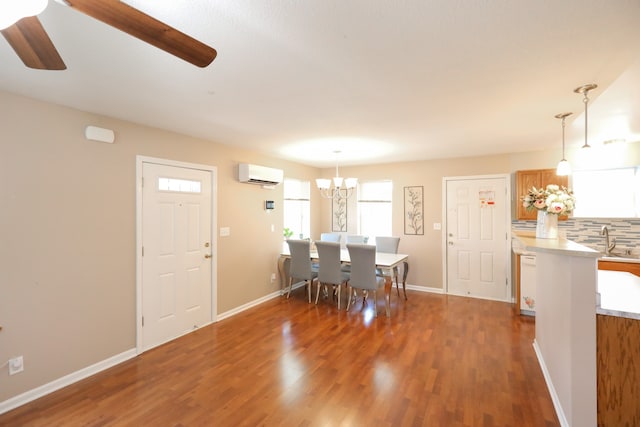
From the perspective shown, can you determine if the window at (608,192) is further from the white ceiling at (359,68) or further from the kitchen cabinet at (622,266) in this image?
the white ceiling at (359,68)

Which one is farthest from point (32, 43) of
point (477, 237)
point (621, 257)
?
point (621, 257)

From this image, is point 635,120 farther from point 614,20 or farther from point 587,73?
point 614,20

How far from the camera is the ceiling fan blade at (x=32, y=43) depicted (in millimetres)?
997

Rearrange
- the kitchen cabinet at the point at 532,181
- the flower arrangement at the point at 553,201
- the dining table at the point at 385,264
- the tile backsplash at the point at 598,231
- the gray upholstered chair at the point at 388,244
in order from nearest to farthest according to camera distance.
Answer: the flower arrangement at the point at 553,201, the tile backsplash at the point at 598,231, the dining table at the point at 385,264, the kitchen cabinet at the point at 532,181, the gray upholstered chair at the point at 388,244

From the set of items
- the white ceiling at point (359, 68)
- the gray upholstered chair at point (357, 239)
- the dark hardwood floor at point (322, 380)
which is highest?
the white ceiling at point (359, 68)

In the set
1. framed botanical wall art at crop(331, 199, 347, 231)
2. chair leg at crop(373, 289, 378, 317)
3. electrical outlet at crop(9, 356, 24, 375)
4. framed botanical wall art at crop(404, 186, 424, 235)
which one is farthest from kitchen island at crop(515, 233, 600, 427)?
framed botanical wall art at crop(331, 199, 347, 231)

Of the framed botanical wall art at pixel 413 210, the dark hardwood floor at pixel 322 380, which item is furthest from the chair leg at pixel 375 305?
the framed botanical wall art at pixel 413 210

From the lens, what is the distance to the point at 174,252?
337cm

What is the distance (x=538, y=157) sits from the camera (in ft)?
14.4

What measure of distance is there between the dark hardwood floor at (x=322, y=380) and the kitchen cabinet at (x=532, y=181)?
1.58 m

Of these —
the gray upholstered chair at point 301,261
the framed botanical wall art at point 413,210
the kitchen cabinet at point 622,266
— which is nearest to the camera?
the kitchen cabinet at point 622,266

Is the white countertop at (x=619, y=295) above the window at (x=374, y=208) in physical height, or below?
below

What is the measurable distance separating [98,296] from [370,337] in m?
2.76

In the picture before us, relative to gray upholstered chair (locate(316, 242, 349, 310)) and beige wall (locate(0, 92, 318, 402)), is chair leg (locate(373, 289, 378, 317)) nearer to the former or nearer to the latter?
gray upholstered chair (locate(316, 242, 349, 310))
